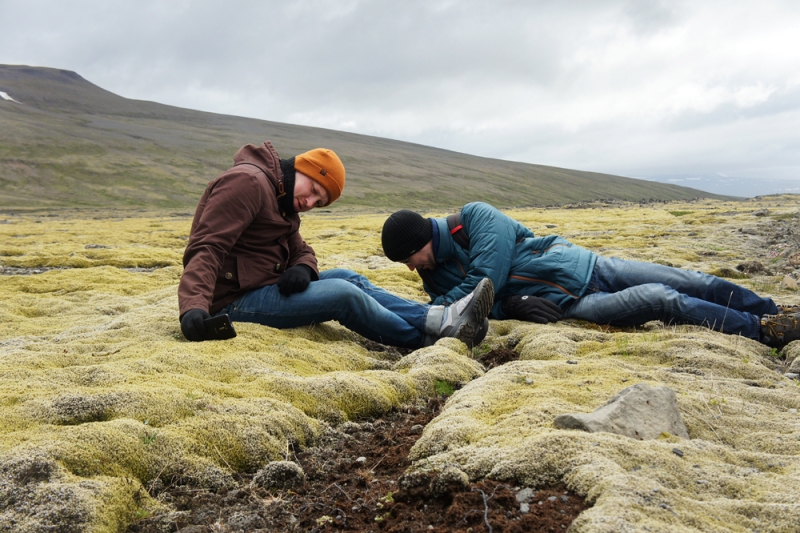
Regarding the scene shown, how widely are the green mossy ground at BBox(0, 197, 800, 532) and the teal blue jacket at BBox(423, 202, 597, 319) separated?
722 mm

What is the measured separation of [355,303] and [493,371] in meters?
2.43

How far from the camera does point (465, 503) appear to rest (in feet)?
12.6

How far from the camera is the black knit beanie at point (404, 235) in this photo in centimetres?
924

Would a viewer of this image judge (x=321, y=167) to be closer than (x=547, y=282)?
Yes

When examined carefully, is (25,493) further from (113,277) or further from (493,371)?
(113,277)

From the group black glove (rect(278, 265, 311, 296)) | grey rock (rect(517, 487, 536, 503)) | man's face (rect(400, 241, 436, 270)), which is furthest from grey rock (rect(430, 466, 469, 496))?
man's face (rect(400, 241, 436, 270))

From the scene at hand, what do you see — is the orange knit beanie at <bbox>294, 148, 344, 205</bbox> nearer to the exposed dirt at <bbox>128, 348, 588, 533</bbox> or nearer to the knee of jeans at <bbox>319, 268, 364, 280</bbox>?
the knee of jeans at <bbox>319, 268, 364, 280</bbox>

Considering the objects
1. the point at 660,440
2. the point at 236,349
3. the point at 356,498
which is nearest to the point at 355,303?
the point at 236,349

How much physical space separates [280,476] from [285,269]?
183 inches

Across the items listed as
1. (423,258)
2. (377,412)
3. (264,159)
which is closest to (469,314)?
(423,258)

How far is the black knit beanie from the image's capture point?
924 centimetres

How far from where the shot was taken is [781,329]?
8.45 meters

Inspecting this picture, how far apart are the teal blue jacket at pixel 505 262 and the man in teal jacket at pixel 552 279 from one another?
2cm

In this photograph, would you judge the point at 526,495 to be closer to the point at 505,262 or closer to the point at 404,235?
the point at 404,235
